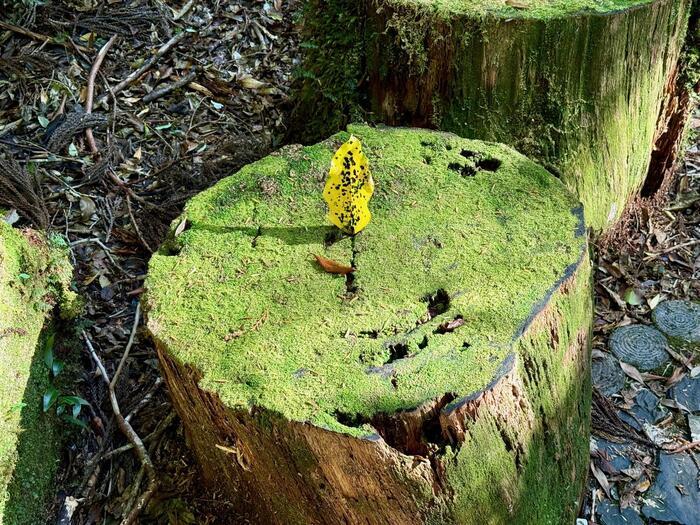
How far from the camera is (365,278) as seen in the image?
7.82ft

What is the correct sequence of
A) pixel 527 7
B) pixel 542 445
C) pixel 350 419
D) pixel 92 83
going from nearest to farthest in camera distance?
pixel 350 419 < pixel 542 445 < pixel 527 7 < pixel 92 83

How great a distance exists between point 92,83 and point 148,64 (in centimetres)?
44

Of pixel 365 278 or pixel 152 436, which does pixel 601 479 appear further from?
pixel 152 436

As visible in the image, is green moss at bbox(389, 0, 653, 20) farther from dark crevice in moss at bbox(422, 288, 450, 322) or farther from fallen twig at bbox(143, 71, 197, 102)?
fallen twig at bbox(143, 71, 197, 102)

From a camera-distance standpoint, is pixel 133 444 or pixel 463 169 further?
pixel 133 444

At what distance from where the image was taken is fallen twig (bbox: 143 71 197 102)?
4781mm

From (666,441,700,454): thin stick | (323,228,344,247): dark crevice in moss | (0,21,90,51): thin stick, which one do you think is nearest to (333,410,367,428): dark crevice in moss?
(323,228,344,247): dark crevice in moss

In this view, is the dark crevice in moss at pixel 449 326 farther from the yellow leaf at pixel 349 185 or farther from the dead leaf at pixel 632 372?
the dead leaf at pixel 632 372

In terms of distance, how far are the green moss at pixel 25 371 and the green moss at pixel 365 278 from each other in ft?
2.73

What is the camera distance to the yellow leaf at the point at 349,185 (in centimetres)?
238

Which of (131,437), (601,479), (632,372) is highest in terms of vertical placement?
(131,437)

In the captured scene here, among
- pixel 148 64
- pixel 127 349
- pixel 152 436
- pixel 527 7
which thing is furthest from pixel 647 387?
pixel 148 64

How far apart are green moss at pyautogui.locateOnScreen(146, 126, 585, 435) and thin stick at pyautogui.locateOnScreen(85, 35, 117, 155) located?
1951 mm

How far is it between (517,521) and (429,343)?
73 centimetres
